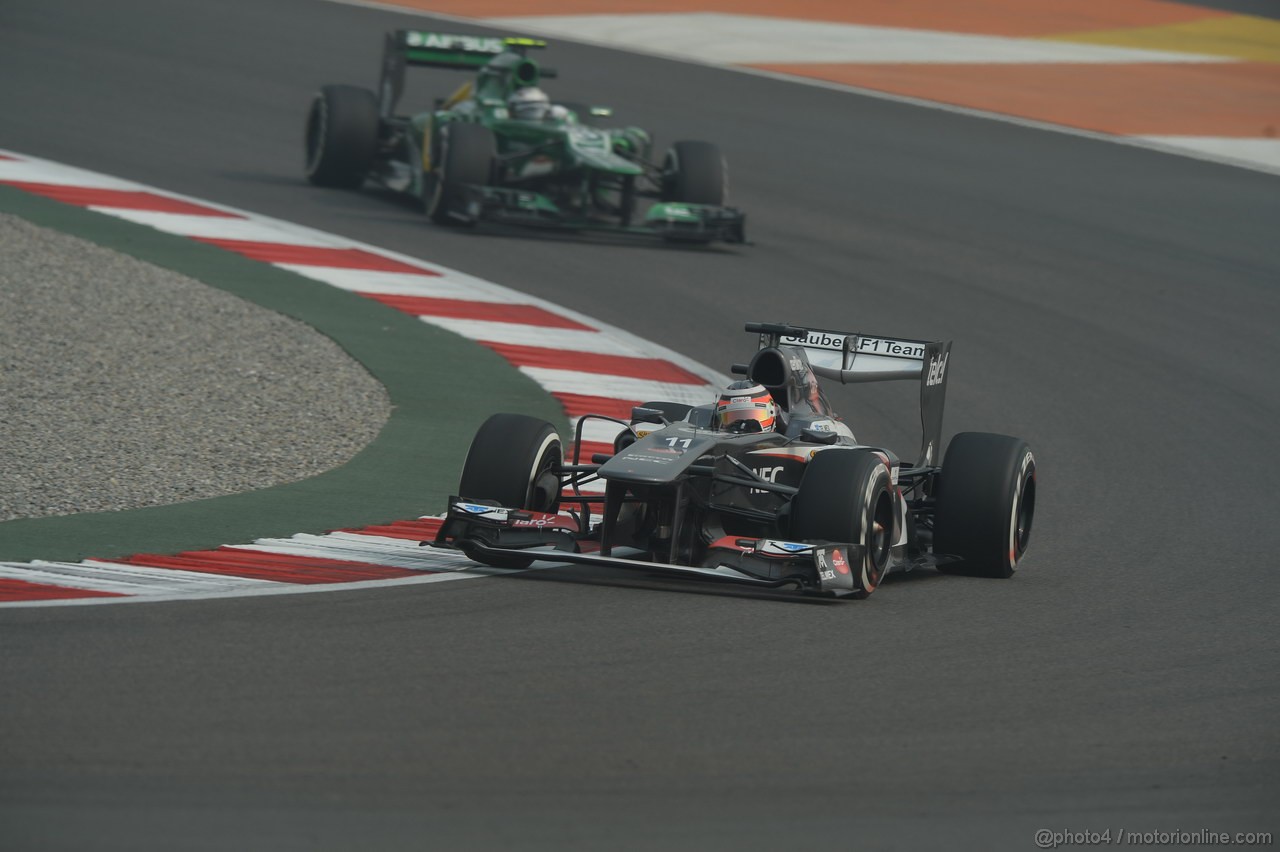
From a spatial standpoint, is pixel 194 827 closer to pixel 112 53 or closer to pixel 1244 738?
pixel 1244 738

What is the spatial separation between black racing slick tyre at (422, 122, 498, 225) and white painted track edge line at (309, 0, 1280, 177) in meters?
10.2

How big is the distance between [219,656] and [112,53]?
2059cm

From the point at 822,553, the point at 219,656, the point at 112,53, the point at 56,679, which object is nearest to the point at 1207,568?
the point at 822,553

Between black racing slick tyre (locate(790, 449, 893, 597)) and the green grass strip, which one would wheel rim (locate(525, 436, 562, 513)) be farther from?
black racing slick tyre (locate(790, 449, 893, 597))

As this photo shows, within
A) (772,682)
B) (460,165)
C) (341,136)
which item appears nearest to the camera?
(772,682)

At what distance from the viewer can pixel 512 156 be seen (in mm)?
17594

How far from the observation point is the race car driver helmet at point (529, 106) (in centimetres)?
1800

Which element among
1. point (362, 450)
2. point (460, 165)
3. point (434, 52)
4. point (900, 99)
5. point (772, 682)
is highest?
point (900, 99)

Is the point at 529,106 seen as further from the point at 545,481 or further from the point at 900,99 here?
the point at 900,99

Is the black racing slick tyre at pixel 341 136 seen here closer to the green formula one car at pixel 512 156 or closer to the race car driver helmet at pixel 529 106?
the green formula one car at pixel 512 156
